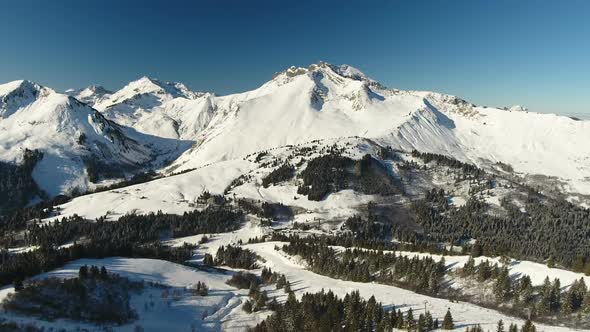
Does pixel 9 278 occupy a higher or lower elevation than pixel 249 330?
higher

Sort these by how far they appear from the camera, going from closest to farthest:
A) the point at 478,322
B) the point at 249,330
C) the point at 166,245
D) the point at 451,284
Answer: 1. the point at 478,322
2. the point at 249,330
3. the point at 451,284
4. the point at 166,245

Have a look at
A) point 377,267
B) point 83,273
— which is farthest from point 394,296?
point 83,273

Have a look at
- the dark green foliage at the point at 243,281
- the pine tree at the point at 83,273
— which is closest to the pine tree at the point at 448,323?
the dark green foliage at the point at 243,281

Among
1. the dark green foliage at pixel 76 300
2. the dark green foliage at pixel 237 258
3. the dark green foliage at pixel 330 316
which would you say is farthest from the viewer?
the dark green foliage at pixel 237 258

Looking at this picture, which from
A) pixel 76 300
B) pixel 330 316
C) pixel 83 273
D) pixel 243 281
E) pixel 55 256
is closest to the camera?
pixel 76 300

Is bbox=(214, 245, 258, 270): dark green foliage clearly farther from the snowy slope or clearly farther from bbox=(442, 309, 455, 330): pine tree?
bbox=(442, 309, 455, 330): pine tree

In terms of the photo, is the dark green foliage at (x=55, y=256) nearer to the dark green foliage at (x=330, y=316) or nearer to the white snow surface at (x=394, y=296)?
the white snow surface at (x=394, y=296)

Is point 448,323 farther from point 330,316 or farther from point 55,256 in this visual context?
point 55,256

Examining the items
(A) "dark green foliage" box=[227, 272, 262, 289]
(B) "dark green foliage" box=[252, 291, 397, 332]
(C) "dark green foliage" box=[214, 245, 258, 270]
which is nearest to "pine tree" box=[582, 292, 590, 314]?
(B) "dark green foliage" box=[252, 291, 397, 332]

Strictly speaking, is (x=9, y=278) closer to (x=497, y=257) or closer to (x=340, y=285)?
(x=340, y=285)

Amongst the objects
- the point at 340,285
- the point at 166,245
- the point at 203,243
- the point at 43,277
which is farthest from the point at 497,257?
the point at 166,245

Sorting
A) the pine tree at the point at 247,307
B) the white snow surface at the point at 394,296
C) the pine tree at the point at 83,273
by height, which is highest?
the pine tree at the point at 83,273
